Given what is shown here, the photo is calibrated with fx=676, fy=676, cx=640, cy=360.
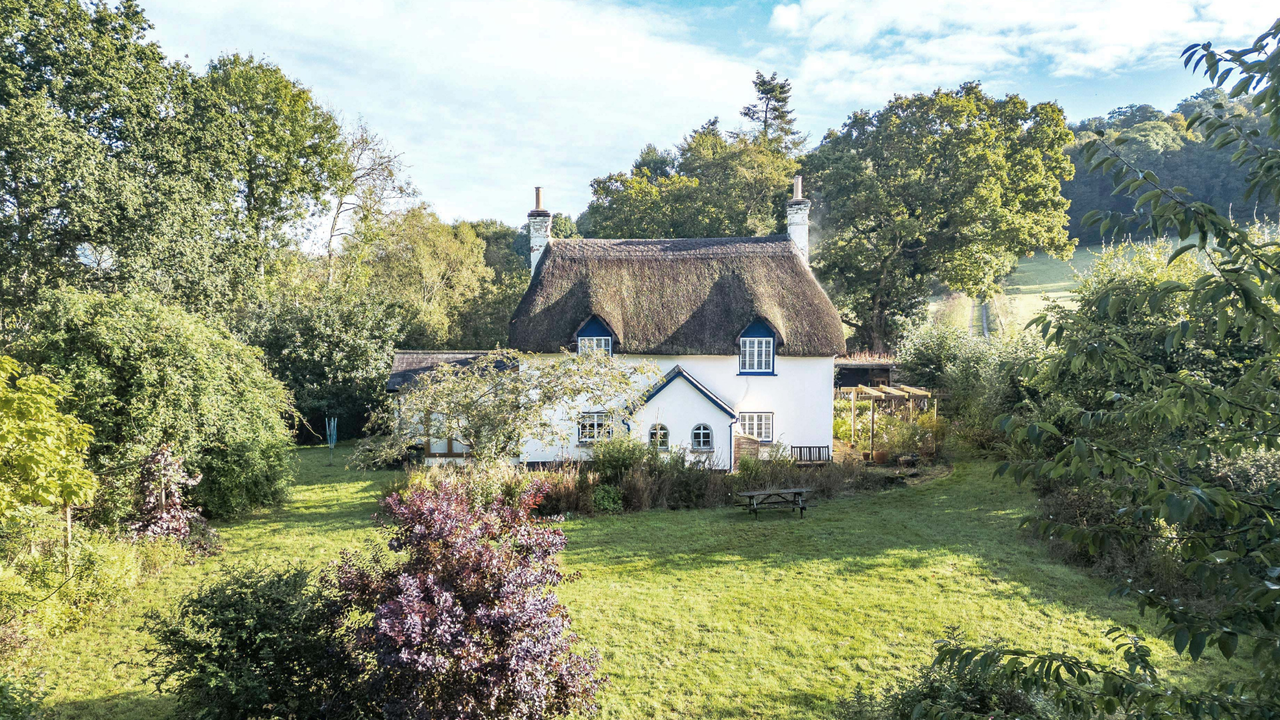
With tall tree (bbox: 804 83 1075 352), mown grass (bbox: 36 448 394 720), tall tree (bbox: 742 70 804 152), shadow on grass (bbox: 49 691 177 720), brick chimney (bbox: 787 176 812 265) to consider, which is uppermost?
tall tree (bbox: 742 70 804 152)

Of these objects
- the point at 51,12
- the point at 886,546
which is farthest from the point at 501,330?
the point at 886,546

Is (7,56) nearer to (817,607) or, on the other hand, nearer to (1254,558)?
(817,607)

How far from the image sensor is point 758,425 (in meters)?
20.2

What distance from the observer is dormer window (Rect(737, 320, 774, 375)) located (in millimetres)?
19797

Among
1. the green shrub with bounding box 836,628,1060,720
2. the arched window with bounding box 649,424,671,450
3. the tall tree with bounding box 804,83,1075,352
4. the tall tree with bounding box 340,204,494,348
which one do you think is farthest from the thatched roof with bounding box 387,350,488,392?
the tall tree with bounding box 804,83,1075,352

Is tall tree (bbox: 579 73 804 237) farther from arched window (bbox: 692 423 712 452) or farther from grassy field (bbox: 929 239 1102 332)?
arched window (bbox: 692 423 712 452)

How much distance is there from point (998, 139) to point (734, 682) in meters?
32.2

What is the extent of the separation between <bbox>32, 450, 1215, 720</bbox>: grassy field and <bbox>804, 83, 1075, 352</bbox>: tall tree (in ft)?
63.2

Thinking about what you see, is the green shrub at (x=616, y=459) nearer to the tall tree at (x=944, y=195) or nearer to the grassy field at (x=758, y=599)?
the grassy field at (x=758, y=599)

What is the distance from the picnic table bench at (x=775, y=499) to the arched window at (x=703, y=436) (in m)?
2.83

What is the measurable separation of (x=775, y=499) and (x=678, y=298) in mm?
7612

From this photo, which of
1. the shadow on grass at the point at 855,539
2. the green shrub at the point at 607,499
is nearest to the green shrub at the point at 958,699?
the shadow on grass at the point at 855,539

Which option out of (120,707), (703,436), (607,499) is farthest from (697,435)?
(120,707)

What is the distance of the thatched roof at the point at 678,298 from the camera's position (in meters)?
19.8
